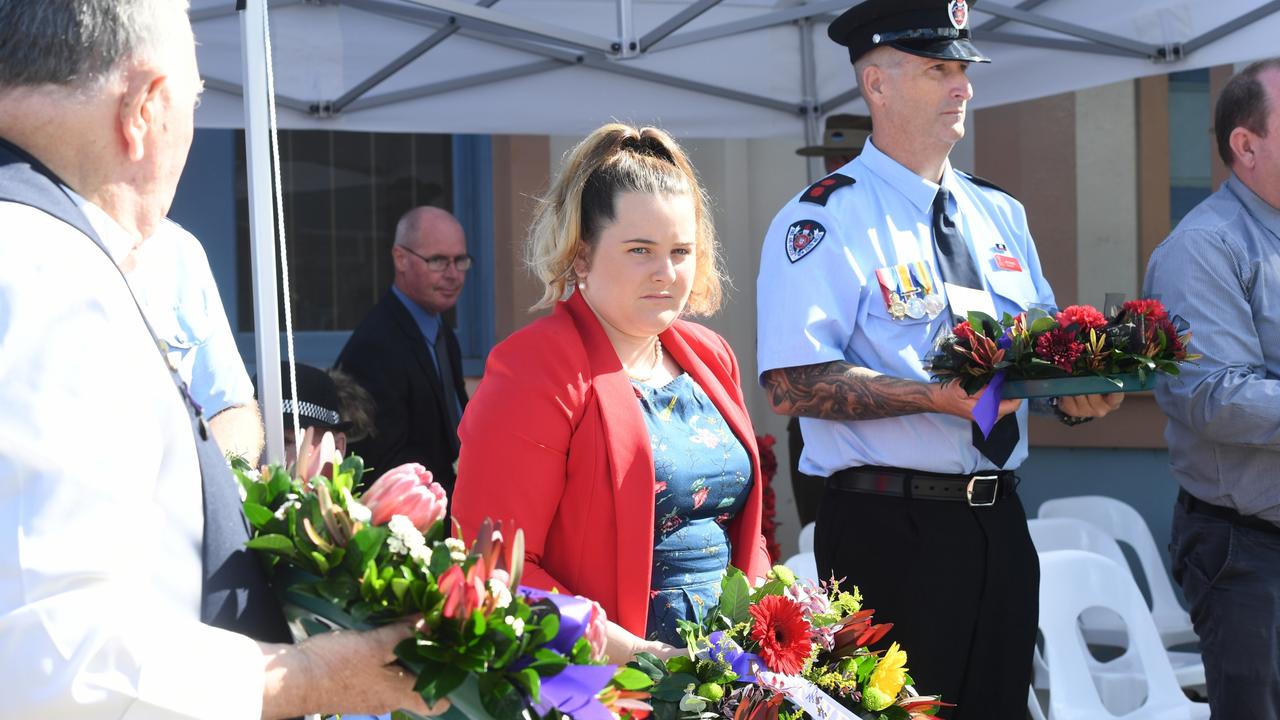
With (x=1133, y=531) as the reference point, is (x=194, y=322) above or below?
above

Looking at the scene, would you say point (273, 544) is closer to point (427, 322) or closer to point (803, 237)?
point (803, 237)

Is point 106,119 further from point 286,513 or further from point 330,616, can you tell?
point 330,616

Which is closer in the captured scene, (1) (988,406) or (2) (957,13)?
(1) (988,406)

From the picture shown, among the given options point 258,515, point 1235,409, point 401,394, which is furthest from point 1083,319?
point 401,394

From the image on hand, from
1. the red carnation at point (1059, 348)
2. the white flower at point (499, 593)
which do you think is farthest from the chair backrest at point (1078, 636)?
the white flower at point (499, 593)

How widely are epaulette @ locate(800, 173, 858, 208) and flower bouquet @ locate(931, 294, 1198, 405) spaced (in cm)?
52

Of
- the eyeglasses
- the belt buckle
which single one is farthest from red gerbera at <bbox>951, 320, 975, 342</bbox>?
the eyeglasses

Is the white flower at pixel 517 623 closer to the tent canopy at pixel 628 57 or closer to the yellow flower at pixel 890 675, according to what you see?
the yellow flower at pixel 890 675

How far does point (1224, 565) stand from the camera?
3385mm

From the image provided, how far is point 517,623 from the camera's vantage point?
1.42 metres

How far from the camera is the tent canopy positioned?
4.38 meters

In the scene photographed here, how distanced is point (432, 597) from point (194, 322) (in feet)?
4.89

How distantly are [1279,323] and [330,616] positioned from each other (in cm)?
281

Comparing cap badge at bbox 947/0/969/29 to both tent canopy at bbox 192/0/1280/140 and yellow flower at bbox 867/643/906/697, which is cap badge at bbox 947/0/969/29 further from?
yellow flower at bbox 867/643/906/697
